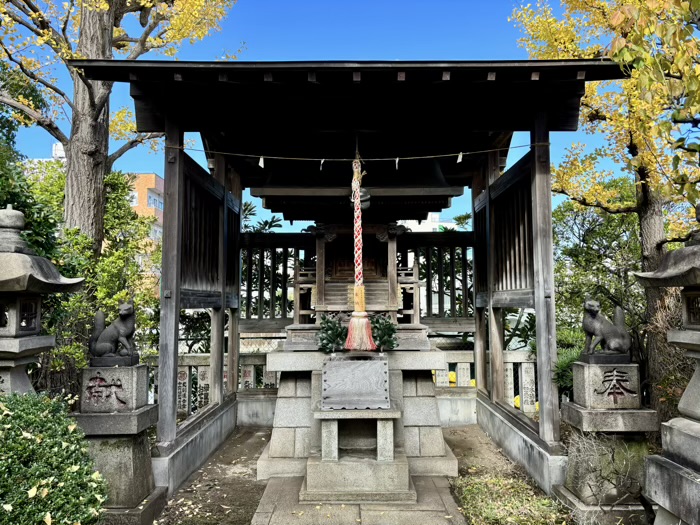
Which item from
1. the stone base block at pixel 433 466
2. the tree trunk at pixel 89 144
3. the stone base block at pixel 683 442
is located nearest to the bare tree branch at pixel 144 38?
the tree trunk at pixel 89 144

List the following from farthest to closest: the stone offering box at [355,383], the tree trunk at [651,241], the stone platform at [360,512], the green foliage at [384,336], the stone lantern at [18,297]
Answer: the tree trunk at [651,241]
the green foliage at [384,336]
the stone offering box at [355,383]
the stone platform at [360,512]
the stone lantern at [18,297]

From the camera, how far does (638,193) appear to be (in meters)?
7.57

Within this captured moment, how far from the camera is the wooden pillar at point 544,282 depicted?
17.5 feet

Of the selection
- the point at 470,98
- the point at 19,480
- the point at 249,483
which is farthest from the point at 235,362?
the point at 470,98

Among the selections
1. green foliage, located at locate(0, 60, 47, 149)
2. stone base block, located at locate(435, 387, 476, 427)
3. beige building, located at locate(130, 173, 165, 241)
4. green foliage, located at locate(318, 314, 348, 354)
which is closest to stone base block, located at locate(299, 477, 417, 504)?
green foliage, located at locate(318, 314, 348, 354)

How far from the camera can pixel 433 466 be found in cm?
582

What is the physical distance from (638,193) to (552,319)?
3.82 meters

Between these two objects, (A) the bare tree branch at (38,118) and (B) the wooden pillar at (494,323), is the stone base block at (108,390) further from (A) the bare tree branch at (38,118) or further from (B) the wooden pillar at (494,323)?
(B) the wooden pillar at (494,323)

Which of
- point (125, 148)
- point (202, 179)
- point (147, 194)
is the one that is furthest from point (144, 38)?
point (147, 194)

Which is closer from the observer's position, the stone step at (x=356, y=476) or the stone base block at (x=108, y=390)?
the stone base block at (x=108, y=390)

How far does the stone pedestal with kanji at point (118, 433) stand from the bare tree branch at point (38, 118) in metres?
5.67

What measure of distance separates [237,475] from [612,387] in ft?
16.1

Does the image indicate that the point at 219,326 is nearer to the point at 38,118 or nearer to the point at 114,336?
the point at 114,336

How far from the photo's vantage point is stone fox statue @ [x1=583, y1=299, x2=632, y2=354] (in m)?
4.70
